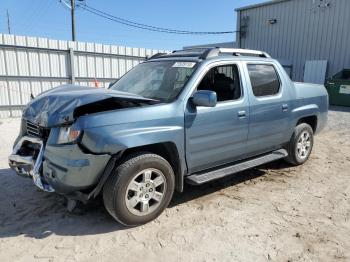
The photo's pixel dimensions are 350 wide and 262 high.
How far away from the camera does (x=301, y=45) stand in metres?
18.3

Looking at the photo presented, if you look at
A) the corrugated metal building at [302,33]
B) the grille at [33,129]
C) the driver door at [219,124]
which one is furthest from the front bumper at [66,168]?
the corrugated metal building at [302,33]

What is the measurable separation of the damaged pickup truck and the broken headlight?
0.01 meters

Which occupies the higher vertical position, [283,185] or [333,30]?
[333,30]

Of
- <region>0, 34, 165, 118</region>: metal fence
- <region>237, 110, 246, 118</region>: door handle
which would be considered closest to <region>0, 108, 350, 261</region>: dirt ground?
<region>237, 110, 246, 118</region>: door handle

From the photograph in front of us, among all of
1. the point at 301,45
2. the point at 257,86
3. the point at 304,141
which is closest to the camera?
the point at 257,86

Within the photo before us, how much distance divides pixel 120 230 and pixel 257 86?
8.96 feet

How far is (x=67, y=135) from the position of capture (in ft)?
10.1

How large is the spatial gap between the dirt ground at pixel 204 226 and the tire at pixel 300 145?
0.61 metres

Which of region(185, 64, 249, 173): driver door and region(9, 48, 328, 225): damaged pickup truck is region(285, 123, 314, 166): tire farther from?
region(185, 64, 249, 173): driver door

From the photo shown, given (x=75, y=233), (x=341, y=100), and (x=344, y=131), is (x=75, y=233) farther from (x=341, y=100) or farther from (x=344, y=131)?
(x=341, y=100)

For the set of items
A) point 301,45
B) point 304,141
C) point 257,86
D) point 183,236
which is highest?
point 301,45

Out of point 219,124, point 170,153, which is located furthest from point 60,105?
point 219,124

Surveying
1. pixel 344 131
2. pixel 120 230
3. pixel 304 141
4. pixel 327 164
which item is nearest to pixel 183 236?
pixel 120 230

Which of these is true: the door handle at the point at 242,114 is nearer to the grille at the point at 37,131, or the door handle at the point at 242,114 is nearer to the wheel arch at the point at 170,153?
the wheel arch at the point at 170,153
